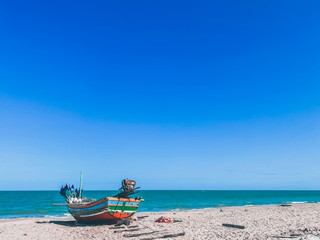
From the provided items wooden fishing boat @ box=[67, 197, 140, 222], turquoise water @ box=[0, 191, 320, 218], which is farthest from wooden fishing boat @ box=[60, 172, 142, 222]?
turquoise water @ box=[0, 191, 320, 218]

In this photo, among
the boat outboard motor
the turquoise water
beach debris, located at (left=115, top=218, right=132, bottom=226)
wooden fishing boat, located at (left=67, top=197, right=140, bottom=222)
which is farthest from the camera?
the turquoise water

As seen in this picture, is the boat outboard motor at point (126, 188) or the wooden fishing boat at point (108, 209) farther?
the boat outboard motor at point (126, 188)

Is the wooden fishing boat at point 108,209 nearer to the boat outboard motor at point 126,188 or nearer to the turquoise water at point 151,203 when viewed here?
the boat outboard motor at point 126,188

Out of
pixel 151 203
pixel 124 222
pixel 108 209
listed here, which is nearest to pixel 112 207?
pixel 108 209

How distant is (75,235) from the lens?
16594mm

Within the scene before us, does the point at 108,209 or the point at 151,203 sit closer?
the point at 108,209

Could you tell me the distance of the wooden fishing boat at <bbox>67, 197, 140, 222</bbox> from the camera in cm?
1926

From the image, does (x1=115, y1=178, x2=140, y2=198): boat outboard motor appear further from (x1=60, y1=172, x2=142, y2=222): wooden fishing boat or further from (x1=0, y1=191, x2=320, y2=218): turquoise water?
(x1=0, y1=191, x2=320, y2=218): turquoise water

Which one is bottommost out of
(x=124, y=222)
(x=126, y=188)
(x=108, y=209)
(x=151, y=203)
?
(x=151, y=203)

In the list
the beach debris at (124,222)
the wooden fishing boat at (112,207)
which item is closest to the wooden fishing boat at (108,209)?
the wooden fishing boat at (112,207)

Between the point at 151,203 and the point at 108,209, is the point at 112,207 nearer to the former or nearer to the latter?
the point at 108,209

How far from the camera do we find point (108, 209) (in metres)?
19.1

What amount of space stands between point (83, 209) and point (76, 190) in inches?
197

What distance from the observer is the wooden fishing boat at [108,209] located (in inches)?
758
